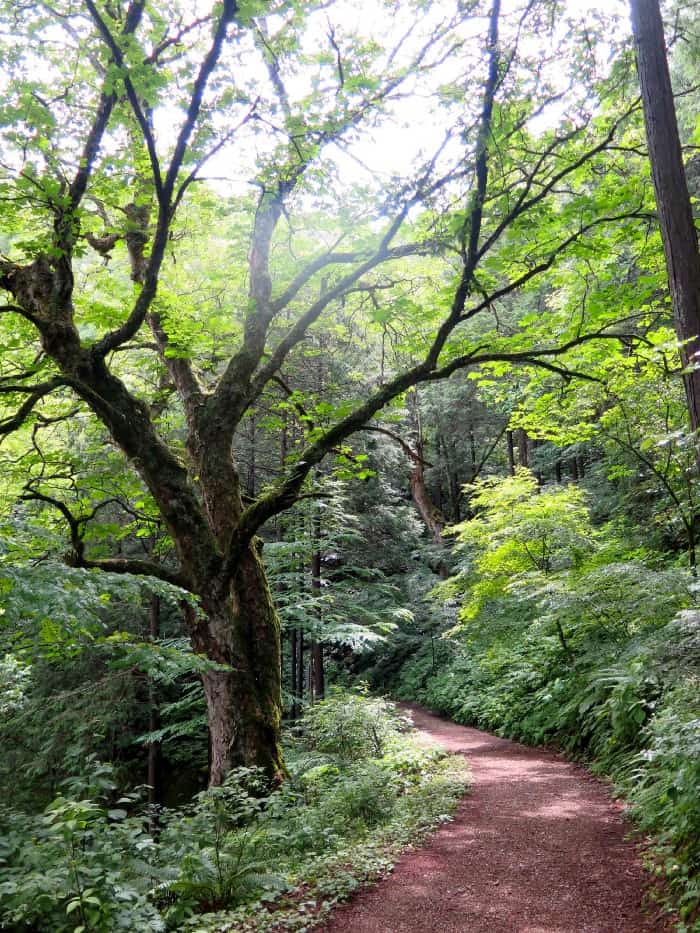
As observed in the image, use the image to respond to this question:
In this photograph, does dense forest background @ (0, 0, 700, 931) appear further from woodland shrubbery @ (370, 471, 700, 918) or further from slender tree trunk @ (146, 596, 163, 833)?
slender tree trunk @ (146, 596, 163, 833)

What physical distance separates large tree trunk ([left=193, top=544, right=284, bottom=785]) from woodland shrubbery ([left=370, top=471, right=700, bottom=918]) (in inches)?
134

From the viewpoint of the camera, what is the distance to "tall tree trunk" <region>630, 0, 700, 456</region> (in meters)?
4.63

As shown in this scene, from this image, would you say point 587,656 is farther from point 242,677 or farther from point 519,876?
point 242,677

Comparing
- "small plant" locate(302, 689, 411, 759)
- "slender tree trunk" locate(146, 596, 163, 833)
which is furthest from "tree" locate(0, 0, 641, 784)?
"slender tree trunk" locate(146, 596, 163, 833)

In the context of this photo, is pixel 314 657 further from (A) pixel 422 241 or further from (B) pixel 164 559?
(A) pixel 422 241

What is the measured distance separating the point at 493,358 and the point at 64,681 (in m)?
11.7

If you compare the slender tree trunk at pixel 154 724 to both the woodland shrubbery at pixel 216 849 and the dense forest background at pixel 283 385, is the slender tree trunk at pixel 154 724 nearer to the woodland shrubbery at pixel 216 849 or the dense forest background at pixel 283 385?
the dense forest background at pixel 283 385

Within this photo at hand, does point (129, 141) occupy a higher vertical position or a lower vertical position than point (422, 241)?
higher

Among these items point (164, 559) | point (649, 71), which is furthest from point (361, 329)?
point (649, 71)

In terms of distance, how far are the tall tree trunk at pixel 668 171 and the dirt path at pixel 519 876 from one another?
3869 millimetres

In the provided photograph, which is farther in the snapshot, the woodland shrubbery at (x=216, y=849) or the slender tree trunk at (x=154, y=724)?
the slender tree trunk at (x=154, y=724)

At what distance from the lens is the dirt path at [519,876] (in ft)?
12.3

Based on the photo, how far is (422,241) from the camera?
631 centimetres

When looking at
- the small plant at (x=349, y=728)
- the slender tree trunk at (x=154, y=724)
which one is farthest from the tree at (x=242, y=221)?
the slender tree trunk at (x=154, y=724)
